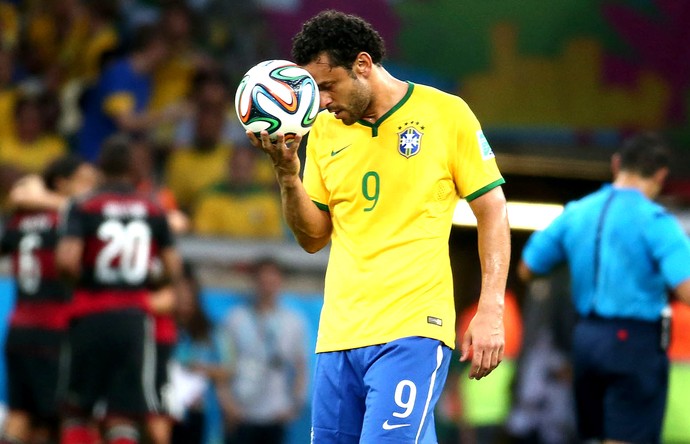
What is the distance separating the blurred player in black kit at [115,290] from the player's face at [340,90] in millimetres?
4216

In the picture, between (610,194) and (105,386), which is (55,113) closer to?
(105,386)

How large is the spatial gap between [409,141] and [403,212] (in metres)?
0.29

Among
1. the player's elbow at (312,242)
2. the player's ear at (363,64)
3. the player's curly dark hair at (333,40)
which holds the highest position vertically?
the player's curly dark hair at (333,40)

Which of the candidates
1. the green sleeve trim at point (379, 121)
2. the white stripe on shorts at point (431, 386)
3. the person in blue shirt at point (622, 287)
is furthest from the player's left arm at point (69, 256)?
the white stripe on shorts at point (431, 386)

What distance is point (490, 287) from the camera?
508 cm

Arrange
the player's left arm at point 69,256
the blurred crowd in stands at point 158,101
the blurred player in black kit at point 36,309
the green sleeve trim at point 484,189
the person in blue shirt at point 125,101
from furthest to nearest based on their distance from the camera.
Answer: the person in blue shirt at point 125,101
the blurred crowd in stands at point 158,101
the blurred player in black kit at point 36,309
the player's left arm at point 69,256
the green sleeve trim at point 484,189

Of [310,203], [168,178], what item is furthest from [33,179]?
[310,203]

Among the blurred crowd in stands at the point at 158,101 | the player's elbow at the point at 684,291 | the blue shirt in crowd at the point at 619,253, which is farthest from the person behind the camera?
the blurred crowd in stands at the point at 158,101

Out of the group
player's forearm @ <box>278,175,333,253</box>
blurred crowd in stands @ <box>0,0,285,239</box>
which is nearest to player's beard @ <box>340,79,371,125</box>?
player's forearm @ <box>278,175,333,253</box>

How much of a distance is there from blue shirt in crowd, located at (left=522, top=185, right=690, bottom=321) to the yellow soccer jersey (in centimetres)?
264

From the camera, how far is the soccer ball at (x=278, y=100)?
486 cm

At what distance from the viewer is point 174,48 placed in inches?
506

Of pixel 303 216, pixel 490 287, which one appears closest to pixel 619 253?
pixel 490 287

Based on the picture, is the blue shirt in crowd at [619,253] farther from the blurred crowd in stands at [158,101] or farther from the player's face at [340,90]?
the blurred crowd in stands at [158,101]
